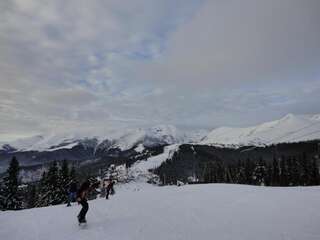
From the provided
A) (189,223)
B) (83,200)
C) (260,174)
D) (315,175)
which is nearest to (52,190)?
(83,200)

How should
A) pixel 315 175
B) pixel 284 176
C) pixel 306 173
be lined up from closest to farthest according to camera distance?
pixel 315 175, pixel 306 173, pixel 284 176

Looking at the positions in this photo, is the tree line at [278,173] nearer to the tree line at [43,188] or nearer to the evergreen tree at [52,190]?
the tree line at [43,188]

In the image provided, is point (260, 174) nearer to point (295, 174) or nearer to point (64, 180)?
point (295, 174)

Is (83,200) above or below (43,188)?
above

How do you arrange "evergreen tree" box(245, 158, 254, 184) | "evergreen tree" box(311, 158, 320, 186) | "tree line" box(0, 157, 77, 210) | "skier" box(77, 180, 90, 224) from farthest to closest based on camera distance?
"evergreen tree" box(245, 158, 254, 184), "evergreen tree" box(311, 158, 320, 186), "tree line" box(0, 157, 77, 210), "skier" box(77, 180, 90, 224)

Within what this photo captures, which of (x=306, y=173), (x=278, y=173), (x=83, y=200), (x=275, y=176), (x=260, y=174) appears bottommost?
(x=275, y=176)

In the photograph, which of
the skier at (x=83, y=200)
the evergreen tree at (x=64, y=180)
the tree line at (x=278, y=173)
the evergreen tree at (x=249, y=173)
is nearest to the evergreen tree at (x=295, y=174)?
the tree line at (x=278, y=173)

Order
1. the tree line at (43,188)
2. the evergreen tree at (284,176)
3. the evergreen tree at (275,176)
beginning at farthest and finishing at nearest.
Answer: the evergreen tree at (275,176) < the evergreen tree at (284,176) < the tree line at (43,188)

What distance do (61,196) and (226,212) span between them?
36092mm

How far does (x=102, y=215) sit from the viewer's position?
627 inches

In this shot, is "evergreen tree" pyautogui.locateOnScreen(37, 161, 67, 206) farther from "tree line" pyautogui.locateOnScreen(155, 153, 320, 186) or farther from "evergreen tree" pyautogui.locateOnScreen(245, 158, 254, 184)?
"evergreen tree" pyautogui.locateOnScreen(245, 158, 254, 184)

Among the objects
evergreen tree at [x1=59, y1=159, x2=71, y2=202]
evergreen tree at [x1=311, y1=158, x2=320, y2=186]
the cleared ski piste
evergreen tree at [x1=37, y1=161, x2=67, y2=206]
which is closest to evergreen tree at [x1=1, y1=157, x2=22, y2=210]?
evergreen tree at [x1=37, y1=161, x2=67, y2=206]

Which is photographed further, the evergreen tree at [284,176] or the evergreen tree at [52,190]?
the evergreen tree at [284,176]

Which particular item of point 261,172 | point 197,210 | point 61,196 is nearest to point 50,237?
point 197,210
